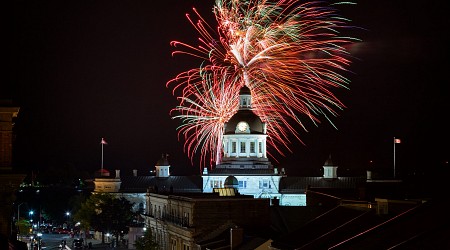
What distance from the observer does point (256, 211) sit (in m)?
73.7

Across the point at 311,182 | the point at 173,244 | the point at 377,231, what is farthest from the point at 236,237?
the point at 311,182

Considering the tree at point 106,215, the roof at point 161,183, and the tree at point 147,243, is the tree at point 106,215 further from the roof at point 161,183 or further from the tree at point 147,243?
the tree at point 147,243

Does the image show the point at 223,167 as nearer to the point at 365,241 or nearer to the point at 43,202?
the point at 43,202

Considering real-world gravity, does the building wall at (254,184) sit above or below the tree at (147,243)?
above

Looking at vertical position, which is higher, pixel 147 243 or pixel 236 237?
pixel 236 237

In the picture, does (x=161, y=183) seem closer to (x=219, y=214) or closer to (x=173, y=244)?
(x=173, y=244)

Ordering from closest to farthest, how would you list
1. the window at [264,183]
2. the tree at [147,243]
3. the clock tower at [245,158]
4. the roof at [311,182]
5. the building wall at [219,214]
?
the building wall at [219,214] < the tree at [147,243] < the clock tower at [245,158] < the window at [264,183] < the roof at [311,182]

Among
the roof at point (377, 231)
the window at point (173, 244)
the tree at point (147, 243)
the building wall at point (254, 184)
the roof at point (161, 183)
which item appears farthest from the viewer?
the roof at point (161, 183)

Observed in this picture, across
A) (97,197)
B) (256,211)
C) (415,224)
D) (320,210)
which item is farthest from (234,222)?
(97,197)

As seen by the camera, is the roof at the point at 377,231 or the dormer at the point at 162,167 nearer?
the roof at the point at 377,231

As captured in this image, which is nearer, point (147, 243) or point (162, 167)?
point (147, 243)

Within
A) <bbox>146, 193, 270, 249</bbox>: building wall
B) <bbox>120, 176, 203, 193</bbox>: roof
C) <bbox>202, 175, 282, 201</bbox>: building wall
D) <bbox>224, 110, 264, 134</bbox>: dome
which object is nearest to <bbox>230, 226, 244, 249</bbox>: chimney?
<bbox>146, 193, 270, 249</bbox>: building wall

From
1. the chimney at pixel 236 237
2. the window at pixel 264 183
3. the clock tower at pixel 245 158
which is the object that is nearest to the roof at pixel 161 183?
the clock tower at pixel 245 158

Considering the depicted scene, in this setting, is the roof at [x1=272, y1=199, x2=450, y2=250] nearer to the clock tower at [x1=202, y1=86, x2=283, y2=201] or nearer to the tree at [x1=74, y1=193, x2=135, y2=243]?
the tree at [x1=74, y1=193, x2=135, y2=243]
